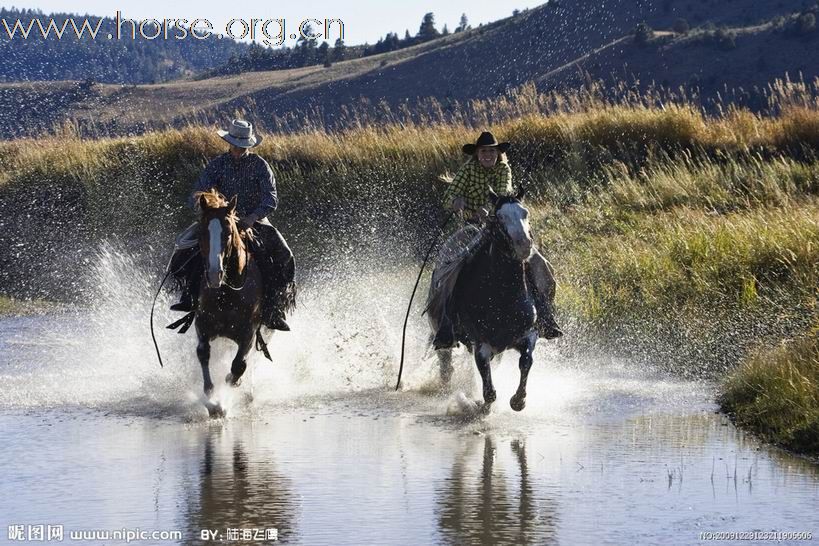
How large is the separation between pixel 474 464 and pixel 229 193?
4494 millimetres

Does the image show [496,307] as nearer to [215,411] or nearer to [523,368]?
[523,368]

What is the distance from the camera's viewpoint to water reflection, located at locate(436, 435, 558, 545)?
743cm

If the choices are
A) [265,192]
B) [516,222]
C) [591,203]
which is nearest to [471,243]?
[516,222]

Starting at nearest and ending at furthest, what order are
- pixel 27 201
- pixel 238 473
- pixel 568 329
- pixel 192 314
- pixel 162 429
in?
pixel 238 473, pixel 162 429, pixel 192 314, pixel 568 329, pixel 27 201

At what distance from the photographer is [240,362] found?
1223 cm

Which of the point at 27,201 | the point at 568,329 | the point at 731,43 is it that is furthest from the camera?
the point at 731,43

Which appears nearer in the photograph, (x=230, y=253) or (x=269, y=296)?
(x=230, y=253)

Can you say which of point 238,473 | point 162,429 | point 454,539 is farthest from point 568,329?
point 454,539

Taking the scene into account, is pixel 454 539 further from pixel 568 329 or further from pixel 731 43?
pixel 731 43

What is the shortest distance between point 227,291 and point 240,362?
68cm

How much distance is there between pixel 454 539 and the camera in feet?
24.1

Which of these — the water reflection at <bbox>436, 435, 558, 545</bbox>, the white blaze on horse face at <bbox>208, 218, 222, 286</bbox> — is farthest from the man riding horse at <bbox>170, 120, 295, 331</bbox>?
the water reflection at <bbox>436, 435, 558, 545</bbox>

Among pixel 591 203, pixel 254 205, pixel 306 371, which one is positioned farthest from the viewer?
pixel 591 203

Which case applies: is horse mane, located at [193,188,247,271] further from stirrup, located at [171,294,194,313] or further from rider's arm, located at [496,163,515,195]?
rider's arm, located at [496,163,515,195]
